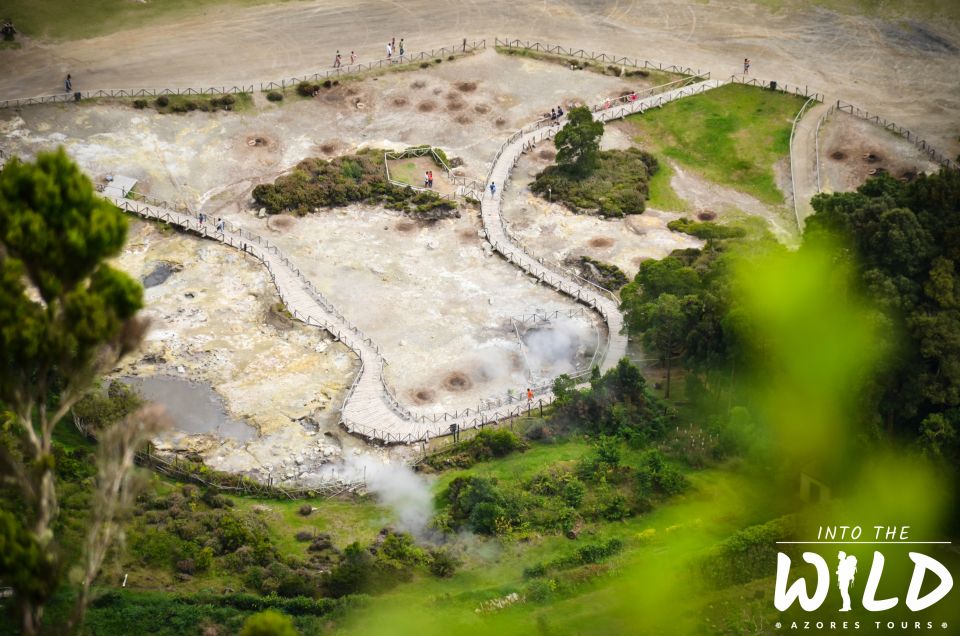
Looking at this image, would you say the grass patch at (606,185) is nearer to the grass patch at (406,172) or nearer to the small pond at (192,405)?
the grass patch at (406,172)

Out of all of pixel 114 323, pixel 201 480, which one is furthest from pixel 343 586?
pixel 114 323

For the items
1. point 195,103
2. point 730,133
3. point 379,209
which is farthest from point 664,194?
point 195,103

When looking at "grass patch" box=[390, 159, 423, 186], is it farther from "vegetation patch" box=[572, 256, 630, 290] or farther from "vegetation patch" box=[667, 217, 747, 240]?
"vegetation patch" box=[667, 217, 747, 240]

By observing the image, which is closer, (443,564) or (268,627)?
(268,627)

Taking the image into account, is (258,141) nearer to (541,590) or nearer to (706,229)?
(706,229)

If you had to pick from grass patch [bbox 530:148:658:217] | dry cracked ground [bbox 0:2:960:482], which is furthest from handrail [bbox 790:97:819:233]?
grass patch [bbox 530:148:658:217]

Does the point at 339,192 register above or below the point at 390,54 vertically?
below

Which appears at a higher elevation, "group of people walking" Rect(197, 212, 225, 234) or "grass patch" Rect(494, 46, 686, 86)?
"grass patch" Rect(494, 46, 686, 86)

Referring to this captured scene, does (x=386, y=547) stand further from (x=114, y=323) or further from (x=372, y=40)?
(x=372, y=40)
